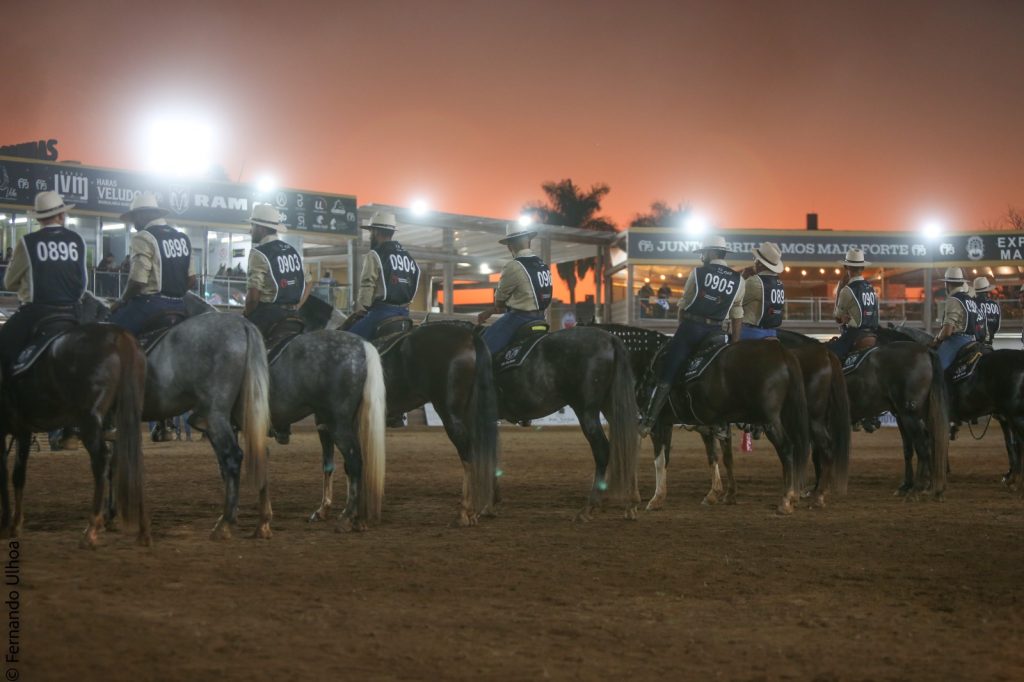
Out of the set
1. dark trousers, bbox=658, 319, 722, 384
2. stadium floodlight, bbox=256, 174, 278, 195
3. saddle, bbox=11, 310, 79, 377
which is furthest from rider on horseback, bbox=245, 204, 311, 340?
stadium floodlight, bbox=256, 174, 278, 195

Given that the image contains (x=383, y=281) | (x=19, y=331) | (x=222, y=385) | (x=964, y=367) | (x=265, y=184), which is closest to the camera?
(x=19, y=331)

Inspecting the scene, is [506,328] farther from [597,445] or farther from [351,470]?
[351,470]

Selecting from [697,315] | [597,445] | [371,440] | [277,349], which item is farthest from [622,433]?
[277,349]

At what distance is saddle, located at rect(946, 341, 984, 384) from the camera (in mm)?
16531

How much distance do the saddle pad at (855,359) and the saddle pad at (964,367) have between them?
2.01 meters

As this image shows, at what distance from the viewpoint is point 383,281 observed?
12.5 metres

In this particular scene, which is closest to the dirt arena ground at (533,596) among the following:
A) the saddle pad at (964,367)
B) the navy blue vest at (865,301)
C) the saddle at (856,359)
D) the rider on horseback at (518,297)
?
the rider on horseback at (518,297)

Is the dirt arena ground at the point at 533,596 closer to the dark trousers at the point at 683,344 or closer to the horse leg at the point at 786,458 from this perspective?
the horse leg at the point at 786,458

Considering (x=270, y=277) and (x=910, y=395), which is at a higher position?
(x=270, y=277)

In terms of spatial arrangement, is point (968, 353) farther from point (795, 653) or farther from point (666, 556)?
point (795, 653)

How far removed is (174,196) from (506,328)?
27750 mm

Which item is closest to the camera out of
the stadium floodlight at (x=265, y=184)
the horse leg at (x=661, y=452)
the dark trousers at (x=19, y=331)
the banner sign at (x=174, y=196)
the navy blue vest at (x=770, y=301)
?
the dark trousers at (x=19, y=331)

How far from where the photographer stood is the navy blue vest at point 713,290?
13273 mm

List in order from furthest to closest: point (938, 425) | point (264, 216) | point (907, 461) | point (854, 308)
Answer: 1. point (854, 308)
2. point (907, 461)
3. point (938, 425)
4. point (264, 216)
